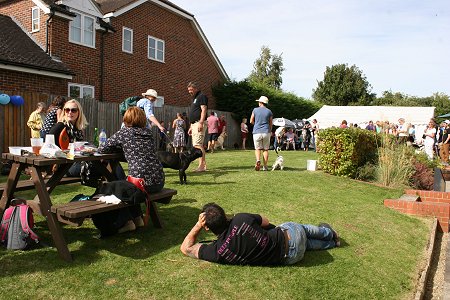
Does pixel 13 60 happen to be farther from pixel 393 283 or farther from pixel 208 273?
pixel 393 283

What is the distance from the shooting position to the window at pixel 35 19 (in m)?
15.5

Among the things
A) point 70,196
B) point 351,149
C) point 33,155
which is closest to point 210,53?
point 351,149

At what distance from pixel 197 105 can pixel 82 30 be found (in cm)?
1046

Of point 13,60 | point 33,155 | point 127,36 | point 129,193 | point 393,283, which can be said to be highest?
point 127,36

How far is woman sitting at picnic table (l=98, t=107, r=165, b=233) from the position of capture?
4.54 metres

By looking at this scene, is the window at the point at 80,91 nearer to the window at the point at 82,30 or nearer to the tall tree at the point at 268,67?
the window at the point at 82,30

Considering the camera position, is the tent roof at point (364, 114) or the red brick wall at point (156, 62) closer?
the red brick wall at point (156, 62)

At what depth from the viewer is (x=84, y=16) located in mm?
16547

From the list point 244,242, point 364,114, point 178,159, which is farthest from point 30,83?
point 364,114

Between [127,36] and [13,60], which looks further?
[127,36]

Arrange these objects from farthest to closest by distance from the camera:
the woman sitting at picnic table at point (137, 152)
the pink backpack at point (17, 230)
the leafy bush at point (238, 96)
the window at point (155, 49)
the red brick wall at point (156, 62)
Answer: the leafy bush at point (238, 96), the window at point (155, 49), the red brick wall at point (156, 62), the woman sitting at picnic table at point (137, 152), the pink backpack at point (17, 230)

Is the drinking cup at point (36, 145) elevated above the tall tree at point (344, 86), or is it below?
below

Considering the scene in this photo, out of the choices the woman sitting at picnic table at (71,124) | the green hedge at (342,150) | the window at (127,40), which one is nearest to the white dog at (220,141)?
the window at (127,40)

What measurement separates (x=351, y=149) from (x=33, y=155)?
7.14m
